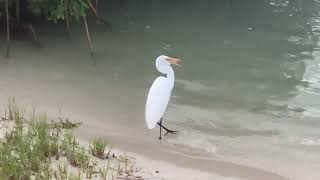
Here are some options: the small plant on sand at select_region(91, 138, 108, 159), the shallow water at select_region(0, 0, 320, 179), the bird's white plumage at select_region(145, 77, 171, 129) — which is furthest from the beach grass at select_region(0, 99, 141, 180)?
the shallow water at select_region(0, 0, 320, 179)

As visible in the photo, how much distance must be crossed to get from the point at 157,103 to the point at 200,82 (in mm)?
2774

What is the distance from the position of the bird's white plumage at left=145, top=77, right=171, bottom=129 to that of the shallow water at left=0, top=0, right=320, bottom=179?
0.96 feet

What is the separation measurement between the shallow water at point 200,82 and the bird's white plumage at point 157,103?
294mm

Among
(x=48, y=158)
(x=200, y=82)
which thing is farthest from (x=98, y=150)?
(x=200, y=82)

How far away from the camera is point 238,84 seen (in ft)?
31.2

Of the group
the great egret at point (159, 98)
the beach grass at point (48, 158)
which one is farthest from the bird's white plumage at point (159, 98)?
the beach grass at point (48, 158)

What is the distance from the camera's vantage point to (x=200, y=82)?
9531mm

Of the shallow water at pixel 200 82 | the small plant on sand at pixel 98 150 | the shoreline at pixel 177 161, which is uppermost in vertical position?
the small plant on sand at pixel 98 150

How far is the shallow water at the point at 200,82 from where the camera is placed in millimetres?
7055

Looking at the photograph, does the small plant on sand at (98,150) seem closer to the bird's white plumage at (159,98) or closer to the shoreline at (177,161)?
the shoreline at (177,161)

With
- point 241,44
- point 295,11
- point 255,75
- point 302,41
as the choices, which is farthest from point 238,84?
point 295,11

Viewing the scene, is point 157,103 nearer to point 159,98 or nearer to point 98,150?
point 159,98

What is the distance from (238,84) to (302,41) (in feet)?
12.8

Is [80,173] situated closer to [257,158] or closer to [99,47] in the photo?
[257,158]
